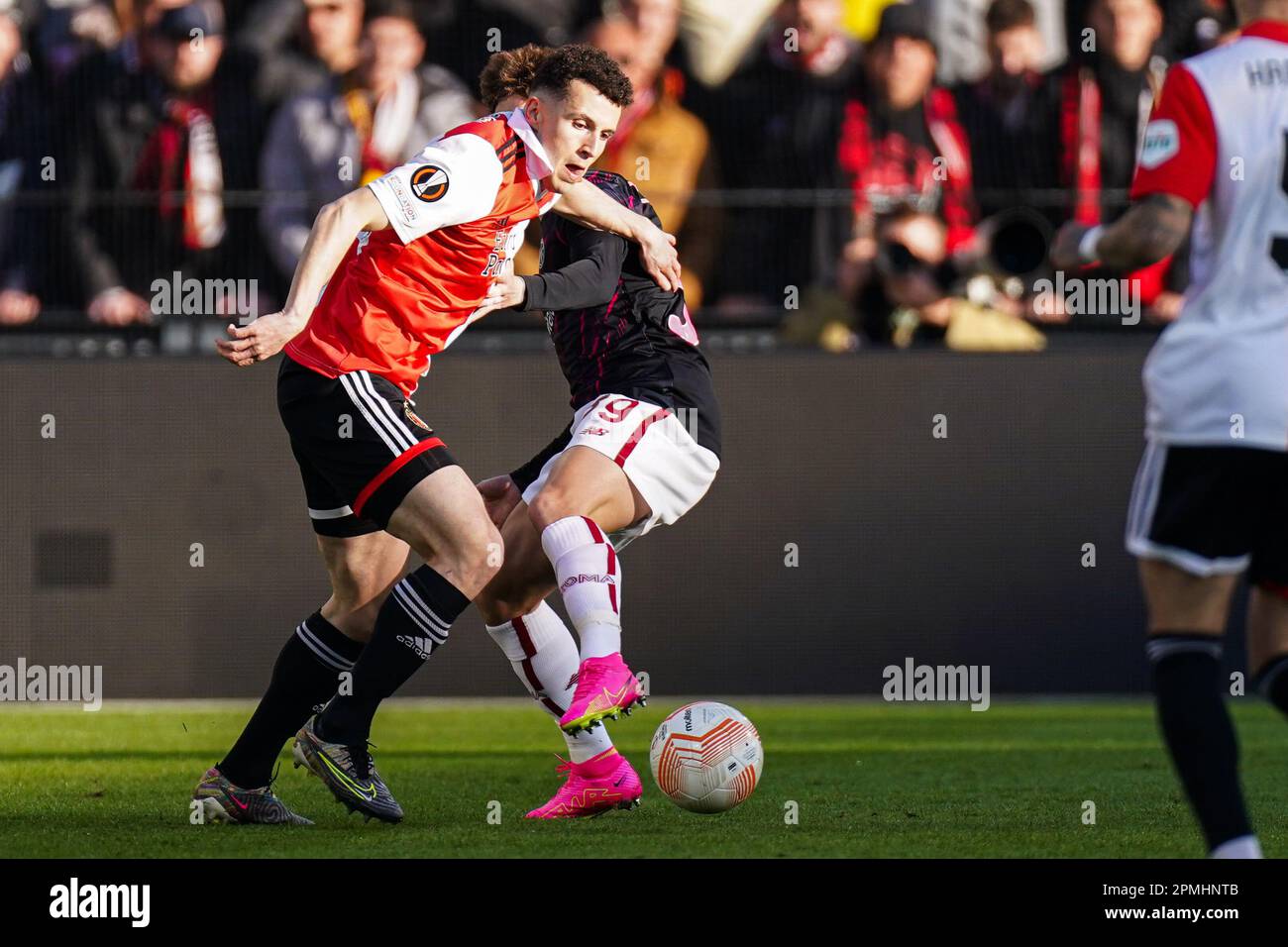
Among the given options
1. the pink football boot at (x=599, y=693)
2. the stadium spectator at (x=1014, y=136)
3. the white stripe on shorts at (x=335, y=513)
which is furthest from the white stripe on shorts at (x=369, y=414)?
the stadium spectator at (x=1014, y=136)

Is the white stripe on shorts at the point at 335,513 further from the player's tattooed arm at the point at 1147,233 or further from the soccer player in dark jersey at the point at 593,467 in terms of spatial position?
the player's tattooed arm at the point at 1147,233

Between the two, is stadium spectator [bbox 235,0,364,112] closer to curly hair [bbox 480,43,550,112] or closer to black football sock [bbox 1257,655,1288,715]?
curly hair [bbox 480,43,550,112]

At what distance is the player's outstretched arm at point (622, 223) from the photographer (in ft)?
20.4

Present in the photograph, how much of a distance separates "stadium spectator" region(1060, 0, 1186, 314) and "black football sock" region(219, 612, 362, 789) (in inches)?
253

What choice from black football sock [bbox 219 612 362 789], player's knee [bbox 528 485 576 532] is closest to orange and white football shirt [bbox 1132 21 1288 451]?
player's knee [bbox 528 485 576 532]

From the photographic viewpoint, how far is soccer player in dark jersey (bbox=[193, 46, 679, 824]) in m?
5.54

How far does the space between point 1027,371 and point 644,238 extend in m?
5.34

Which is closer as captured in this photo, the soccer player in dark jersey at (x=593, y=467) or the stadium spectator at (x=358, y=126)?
the soccer player in dark jersey at (x=593, y=467)

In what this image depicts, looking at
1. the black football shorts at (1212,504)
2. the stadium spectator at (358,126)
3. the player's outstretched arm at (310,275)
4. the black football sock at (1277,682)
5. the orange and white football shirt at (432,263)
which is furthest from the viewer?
the stadium spectator at (358,126)

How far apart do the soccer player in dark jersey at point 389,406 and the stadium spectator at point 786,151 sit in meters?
5.04

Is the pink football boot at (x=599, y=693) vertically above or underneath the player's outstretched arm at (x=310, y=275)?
underneath

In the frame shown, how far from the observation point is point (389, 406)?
221 inches
